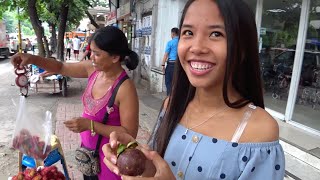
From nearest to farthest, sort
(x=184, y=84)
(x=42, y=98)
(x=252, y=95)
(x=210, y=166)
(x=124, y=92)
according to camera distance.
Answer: (x=210, y=166) → (x=252, y=95) → (x=184, y=84) → (x=124, y=92) → (x=42, y=98)

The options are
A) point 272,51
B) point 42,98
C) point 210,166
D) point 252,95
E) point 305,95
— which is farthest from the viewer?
point 42,98

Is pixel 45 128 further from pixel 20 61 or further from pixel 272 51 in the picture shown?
pixel 272 51

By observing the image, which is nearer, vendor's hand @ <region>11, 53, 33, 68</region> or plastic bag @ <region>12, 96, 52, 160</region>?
plastic bag @ <region>12, 96, 52, 160</region>

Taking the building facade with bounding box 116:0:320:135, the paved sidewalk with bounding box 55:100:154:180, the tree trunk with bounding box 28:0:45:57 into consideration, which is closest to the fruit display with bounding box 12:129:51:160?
the paved sidewalk with bounding box 55:100:154:180

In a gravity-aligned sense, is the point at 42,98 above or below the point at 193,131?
below

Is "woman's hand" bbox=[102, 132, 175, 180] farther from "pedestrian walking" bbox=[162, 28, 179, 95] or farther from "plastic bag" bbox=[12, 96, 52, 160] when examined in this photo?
"pedestrian walking" bbox=[162, 28, 179, 95]

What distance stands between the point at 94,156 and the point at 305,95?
4.48 metres

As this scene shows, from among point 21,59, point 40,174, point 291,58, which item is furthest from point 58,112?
point 291,58

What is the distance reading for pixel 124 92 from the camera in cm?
210

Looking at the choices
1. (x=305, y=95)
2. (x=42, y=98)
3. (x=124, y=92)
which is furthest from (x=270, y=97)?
(x=42, y=98)

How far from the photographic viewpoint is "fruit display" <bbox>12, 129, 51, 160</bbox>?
2109 millimetres

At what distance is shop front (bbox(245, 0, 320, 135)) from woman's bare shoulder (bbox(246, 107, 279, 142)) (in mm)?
3713

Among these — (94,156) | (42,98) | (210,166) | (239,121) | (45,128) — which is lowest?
(42,98)

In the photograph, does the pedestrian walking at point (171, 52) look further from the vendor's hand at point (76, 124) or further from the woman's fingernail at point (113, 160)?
the woman's fingernail at point (113, 160)
